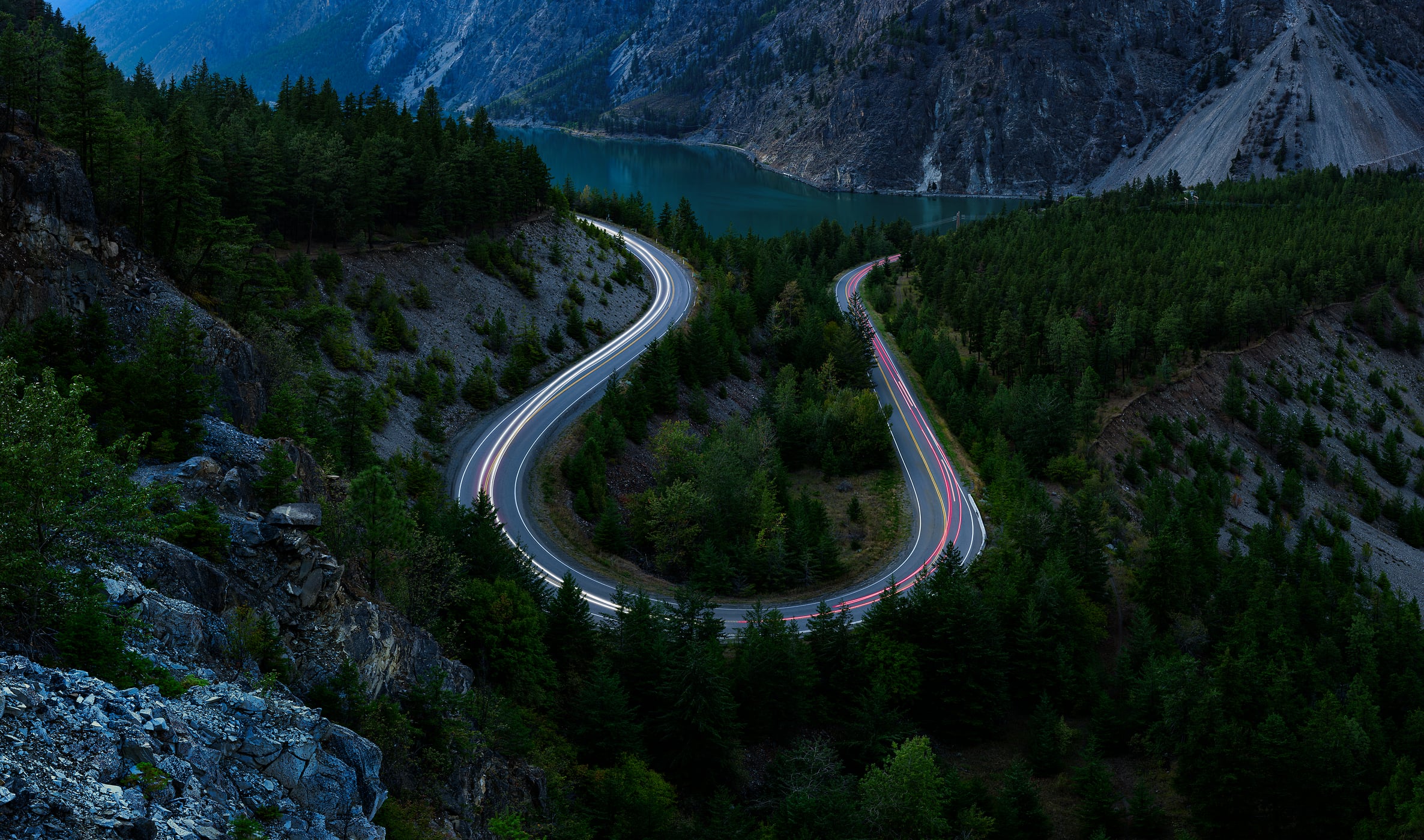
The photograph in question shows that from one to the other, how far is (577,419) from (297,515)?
42.7 m

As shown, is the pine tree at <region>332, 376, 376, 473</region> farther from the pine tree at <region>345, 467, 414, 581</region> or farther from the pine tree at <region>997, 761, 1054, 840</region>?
the pine tree at <region>997, 761, 1054, 840</region>

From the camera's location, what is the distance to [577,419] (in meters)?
68.0

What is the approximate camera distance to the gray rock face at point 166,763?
13648mm

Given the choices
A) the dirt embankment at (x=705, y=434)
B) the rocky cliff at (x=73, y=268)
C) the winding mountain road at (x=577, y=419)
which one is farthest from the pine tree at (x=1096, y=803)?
the rocky cliff at (x=73, y=268)

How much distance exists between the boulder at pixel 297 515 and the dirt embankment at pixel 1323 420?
2962 inches

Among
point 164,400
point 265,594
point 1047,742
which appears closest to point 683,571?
point 1047,742

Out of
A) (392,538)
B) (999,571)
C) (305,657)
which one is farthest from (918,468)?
(305,657)

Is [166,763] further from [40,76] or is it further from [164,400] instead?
[40,76]

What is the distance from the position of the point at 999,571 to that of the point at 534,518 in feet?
92.0

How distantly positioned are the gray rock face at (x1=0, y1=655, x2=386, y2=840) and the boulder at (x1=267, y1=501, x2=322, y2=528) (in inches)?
252

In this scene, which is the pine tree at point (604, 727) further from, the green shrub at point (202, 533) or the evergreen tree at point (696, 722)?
the green shrub at point (202, 533)

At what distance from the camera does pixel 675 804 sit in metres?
39.3

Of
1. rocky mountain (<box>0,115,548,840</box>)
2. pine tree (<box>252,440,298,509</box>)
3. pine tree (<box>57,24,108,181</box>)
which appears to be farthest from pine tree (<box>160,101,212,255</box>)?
pine tree (<box>252,440,298,509</box>)

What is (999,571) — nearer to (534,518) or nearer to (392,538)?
(534,518)
